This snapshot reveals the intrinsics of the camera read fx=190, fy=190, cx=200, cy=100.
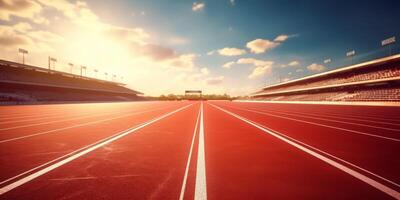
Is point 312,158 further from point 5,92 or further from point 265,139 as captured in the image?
point 5,92

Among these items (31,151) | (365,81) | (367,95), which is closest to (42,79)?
(31,151)

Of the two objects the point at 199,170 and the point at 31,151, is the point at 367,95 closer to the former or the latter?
the point at 199,170

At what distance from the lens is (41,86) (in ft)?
155

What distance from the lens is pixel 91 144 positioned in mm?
5836

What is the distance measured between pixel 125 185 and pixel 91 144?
341 cm

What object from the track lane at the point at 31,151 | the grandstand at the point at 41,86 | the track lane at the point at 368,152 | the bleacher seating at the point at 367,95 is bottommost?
the track lane at the point at 368,152

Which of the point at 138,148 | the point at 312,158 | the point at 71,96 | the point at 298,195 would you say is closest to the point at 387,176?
the point at 312,158

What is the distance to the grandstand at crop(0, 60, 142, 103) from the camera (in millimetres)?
38822

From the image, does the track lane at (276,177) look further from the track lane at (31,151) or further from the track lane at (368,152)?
the track lane at (31,151)

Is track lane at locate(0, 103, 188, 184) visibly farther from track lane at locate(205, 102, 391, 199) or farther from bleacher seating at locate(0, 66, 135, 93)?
bleacher seating at locate(0, 66, 135, 93)

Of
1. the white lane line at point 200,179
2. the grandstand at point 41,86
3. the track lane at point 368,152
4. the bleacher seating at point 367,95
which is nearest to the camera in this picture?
the white lane line at point 200,179

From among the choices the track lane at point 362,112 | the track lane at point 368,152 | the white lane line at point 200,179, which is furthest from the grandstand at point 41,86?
the track lane at point 368,152

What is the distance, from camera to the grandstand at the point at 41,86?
38.8 metres

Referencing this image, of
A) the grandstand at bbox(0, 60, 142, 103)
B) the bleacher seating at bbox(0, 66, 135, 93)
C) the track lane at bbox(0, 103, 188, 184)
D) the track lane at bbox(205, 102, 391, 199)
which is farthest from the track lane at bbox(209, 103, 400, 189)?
the bleacher seating at bbox(0, 66, 135, 93)
